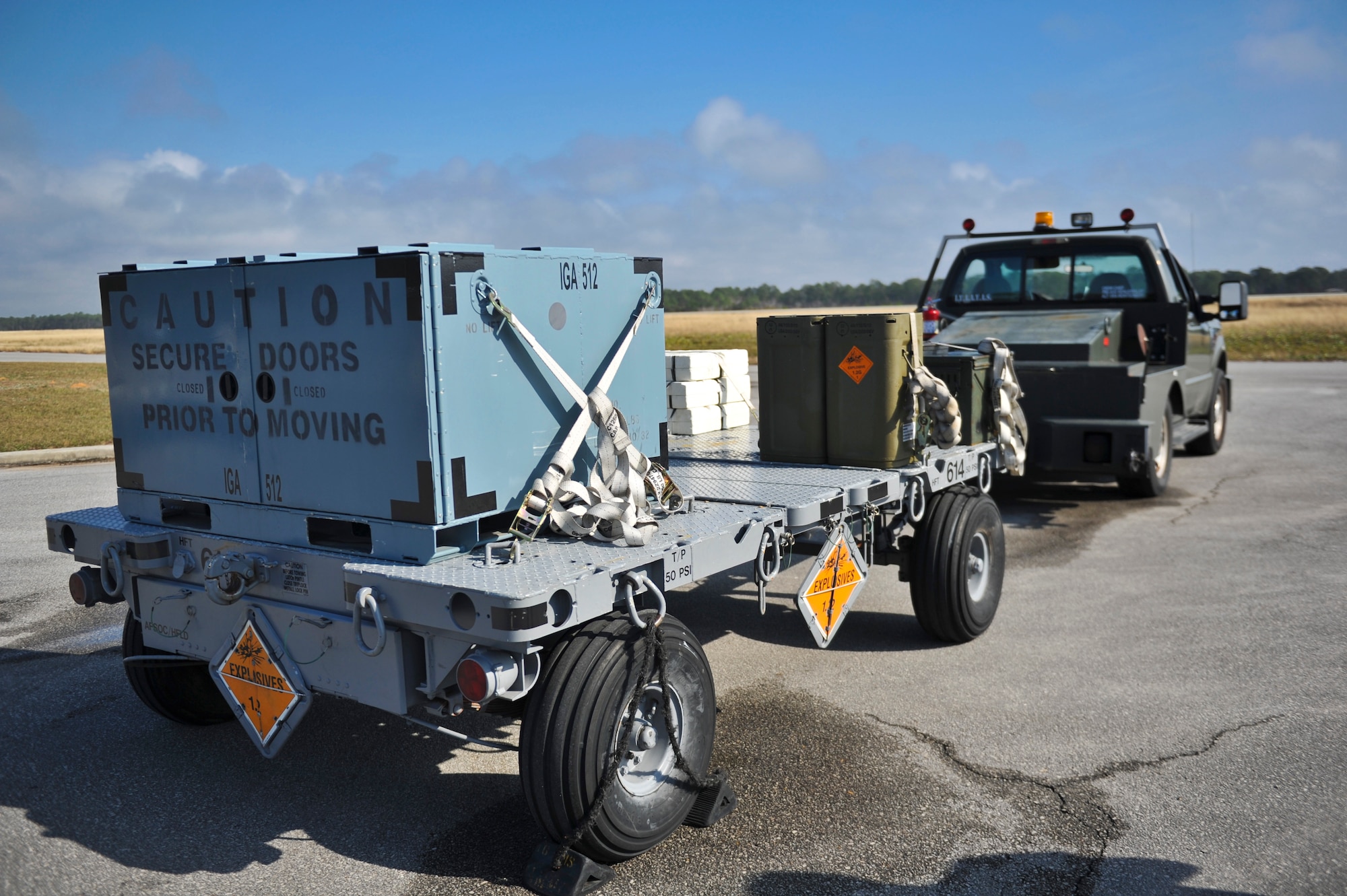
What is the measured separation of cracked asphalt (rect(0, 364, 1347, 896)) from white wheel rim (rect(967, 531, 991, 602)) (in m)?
0.28

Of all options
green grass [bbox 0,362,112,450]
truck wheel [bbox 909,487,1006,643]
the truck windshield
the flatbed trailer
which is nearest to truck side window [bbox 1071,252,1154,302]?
the truck windshield

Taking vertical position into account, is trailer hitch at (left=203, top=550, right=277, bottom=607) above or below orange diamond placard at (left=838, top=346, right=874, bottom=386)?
below

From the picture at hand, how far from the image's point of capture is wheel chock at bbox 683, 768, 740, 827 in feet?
12.2

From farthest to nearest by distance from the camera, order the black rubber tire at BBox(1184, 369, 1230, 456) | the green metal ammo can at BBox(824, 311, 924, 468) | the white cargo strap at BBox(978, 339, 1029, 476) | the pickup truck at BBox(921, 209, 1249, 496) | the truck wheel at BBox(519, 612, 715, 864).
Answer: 1. the black rubber tire at BBox(1184, 369, 1230, 456)
2. the pickup truck at BBox(921, 209, 1249, 496)
3. the white cargo strap at BBox(978, 339, 1029, 476)
4. the green metal ammo can at BBox(824, 311, 924, 468)
5. the truck wheel at BBox(519, 612, 715, 864)

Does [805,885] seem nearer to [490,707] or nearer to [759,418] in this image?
[490,707]

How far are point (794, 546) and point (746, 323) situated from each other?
73.5 metres

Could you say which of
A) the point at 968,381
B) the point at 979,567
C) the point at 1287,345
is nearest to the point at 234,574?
→ the point at 979,567

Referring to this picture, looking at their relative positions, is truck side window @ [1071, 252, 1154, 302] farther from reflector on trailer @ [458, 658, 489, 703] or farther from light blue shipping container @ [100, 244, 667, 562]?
reflector on trailer @ [458, 658, 489, 703]

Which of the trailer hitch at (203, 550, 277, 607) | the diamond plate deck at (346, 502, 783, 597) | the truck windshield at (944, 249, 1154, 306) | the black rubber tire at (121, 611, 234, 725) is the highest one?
the truck windshield at (944, 249, 1154, 306)

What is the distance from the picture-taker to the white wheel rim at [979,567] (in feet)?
19.0

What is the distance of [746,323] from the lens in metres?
77.9

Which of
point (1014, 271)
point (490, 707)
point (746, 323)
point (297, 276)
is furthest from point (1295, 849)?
point (746, 323)

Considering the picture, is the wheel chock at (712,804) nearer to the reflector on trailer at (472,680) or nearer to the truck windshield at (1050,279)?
the reflector on trailer at (472,680)

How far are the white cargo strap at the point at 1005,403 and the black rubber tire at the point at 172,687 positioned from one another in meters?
4.47
